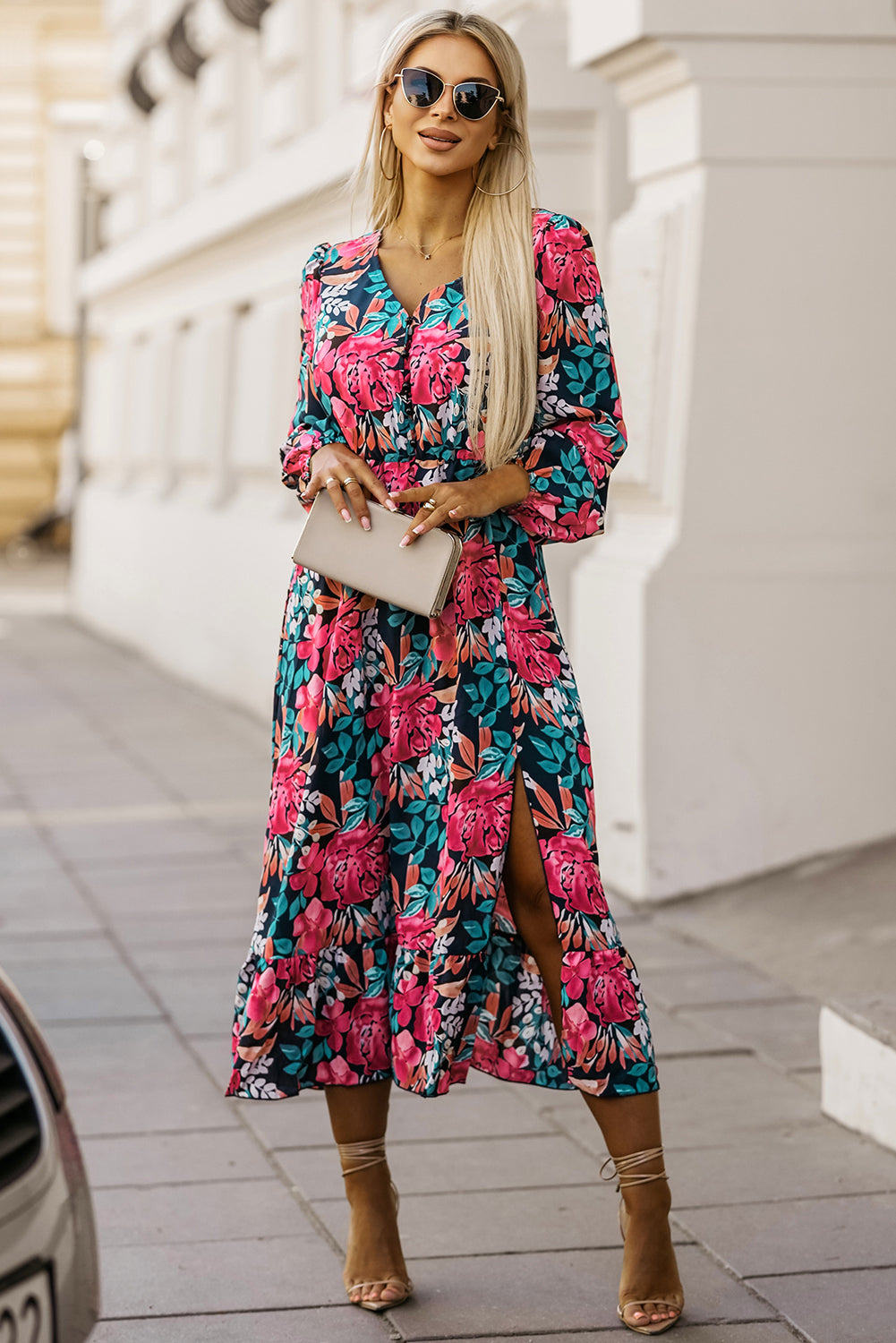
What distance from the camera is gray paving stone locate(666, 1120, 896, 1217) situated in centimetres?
371

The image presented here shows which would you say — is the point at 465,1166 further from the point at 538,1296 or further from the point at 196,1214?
the point at 538,1296

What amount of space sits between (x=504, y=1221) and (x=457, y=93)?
186 cm

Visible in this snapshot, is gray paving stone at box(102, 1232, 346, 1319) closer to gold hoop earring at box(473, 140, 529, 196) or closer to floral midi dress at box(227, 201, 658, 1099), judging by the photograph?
floral midi dress at box(227, 201, 658, 1099)

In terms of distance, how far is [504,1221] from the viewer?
358cm

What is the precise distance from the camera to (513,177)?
10.2 ft

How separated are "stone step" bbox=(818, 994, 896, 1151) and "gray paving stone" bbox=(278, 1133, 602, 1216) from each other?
531mm

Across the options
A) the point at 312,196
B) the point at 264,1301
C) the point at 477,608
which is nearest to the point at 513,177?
Result: the point at 477,608

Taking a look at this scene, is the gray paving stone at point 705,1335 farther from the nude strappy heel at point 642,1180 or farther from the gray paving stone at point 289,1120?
the gray paving stone at point 289,1120

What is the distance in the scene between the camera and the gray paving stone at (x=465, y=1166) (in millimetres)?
3791

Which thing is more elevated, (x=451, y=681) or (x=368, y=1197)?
(x=451, y=681)

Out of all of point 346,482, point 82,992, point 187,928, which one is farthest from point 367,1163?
point 187,928

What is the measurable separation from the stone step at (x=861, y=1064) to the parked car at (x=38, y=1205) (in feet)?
6.49

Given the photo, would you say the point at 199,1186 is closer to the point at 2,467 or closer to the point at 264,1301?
the point at 264,1301

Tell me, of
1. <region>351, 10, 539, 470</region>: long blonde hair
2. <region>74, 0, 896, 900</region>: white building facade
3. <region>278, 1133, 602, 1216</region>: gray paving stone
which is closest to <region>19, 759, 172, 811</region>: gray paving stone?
<region>74, 0, 896, 900</region>: white building facade
